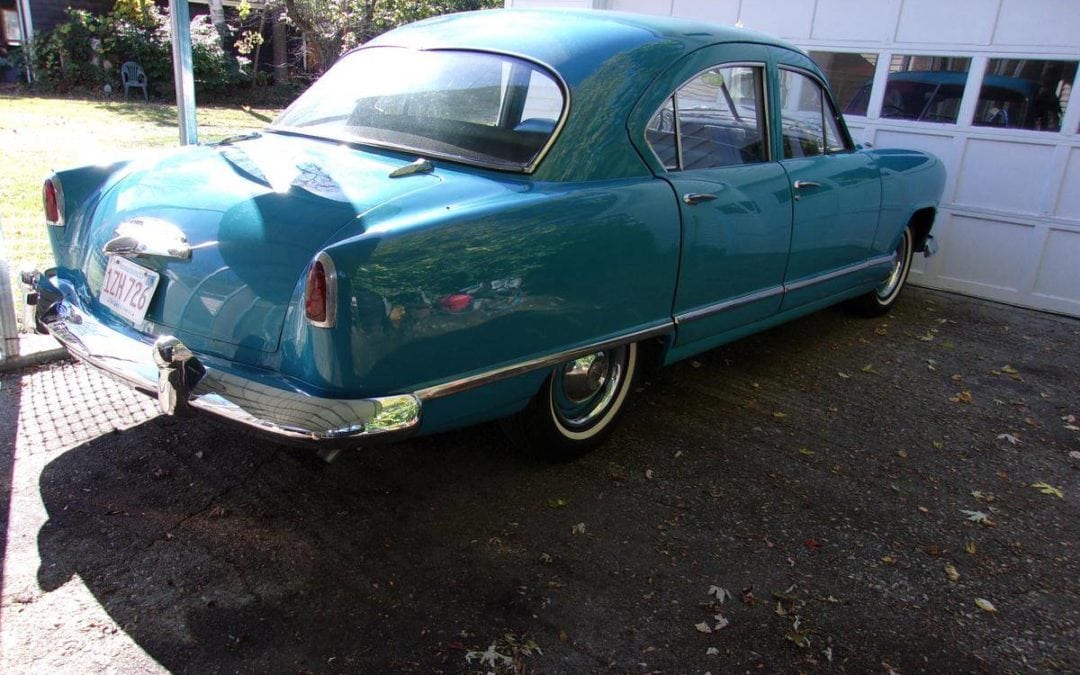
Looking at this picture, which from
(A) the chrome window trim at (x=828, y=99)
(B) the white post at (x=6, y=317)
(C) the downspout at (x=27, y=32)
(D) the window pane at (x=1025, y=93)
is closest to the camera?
(B) the white post at (x=6, y=317)

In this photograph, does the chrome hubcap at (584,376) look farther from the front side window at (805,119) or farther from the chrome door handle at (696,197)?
the front side window at (805,119)

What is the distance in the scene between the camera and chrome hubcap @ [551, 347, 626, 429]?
10.6 feet

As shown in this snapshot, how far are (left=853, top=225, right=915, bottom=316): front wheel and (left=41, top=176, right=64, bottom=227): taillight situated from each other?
4835 mm

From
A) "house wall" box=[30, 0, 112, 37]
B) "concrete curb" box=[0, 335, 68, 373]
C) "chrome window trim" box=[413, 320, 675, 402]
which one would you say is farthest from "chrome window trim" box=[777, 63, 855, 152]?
"house wall" box=[30, 0, 112, 37]

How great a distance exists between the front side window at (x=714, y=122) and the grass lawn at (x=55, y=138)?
2368 mm

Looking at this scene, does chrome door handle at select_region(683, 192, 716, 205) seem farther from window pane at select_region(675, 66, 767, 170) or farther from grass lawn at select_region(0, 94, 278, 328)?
grass lawn at select_region(0, 94, 278, 328)

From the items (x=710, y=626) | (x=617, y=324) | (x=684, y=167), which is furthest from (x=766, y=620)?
(x=684, y=167)

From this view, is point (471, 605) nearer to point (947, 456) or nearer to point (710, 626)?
point (710, 626)

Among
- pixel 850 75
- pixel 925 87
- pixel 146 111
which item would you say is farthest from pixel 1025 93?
pixel 146 111

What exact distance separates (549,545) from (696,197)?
1.54 metres

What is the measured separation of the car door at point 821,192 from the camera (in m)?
4.09

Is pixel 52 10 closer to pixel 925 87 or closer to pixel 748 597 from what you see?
pixel 925 87

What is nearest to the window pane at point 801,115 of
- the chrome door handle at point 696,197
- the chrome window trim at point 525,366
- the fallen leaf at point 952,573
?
the chrome door handle at point 696,197

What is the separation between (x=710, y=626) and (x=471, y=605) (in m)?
0.74
